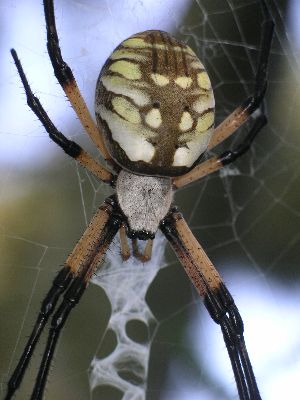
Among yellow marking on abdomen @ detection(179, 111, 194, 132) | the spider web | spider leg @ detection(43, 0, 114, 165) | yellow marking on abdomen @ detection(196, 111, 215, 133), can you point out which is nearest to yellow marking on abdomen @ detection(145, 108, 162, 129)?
yellow marking on abdomen @ detection(179, 111, 194, 132)

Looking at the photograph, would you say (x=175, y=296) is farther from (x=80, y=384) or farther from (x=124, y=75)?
(x=124, y=75)

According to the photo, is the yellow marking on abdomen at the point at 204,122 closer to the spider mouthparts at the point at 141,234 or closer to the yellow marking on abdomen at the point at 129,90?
the yellow marking on abdomen at the point at 129,90

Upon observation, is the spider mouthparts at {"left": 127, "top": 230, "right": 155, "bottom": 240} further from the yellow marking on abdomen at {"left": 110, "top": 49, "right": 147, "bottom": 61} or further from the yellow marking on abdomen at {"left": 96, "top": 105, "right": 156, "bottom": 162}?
the yellow marking on abdomen at {"left": 110, "top": 49, "right": 147, "bottom": 61}

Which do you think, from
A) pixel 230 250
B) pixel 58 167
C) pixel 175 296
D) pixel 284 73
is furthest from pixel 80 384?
pixel 284 73

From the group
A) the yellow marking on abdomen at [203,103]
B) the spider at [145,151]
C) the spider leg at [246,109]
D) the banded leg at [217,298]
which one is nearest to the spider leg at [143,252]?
the spider at [145,151]

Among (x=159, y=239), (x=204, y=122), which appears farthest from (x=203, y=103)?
(x=159, y=239)

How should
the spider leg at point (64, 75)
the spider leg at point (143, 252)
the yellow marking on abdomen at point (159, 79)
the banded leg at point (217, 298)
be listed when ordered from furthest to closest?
the spider leg at point (143, 252) → the banded leg at point (217, 298) → the spider leg at point (64, 75) → the yellow marking on abdomen at point (159, 79)
